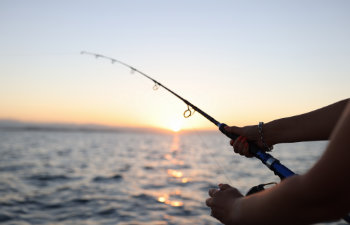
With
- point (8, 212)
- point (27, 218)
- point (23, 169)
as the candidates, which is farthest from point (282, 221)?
point (23, 169)

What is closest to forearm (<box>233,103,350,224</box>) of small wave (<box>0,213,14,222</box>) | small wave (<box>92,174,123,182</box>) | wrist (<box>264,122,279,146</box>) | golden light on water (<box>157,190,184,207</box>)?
wrist (<box>264,122,279,146</box>)

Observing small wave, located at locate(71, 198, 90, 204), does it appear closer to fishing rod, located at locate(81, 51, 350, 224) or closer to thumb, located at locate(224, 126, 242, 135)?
fishing rod, located at locate(81, 51, 350, 224)

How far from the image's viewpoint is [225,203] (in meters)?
1.52

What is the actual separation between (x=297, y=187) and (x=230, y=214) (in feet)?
1.33

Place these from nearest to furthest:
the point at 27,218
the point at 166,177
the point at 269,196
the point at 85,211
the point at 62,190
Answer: the point at 269,196
the point at 27,218
the point at 85,211
the point at 62,190
the point at 166,177

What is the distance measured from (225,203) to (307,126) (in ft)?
3.23

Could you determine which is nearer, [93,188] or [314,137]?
[314,137]

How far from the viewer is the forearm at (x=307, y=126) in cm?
201

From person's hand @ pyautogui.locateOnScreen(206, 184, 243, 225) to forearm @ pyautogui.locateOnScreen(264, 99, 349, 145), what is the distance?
0.85 metres

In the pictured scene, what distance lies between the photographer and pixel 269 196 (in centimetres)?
124

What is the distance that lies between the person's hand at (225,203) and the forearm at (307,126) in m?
0.85

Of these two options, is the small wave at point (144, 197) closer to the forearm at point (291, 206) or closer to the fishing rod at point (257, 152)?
the fishing rod at point (257, 152)

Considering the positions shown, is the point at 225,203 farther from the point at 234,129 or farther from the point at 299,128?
the point at 234,129

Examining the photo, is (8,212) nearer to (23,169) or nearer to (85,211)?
(85,211)
